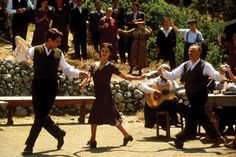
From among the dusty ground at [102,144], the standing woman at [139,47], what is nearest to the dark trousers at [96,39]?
the standing woman at [139,47]

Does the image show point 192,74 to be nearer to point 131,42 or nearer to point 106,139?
point 106,139

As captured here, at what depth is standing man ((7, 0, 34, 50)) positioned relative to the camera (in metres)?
16.2

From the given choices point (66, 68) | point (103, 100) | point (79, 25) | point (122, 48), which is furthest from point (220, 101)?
point (122, 48)

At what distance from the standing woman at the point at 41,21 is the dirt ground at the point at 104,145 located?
3311mm

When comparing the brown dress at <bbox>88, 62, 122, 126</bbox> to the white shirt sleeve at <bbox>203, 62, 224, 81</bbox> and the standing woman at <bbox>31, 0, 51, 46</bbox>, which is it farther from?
the standing woman at <bbox>31, 0, 51, 46</bbox>

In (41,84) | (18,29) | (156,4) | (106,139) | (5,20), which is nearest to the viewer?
(41,84)

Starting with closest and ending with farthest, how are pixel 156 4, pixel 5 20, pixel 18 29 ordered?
pixel 18 29, pixel 5 20, pixel 156 4

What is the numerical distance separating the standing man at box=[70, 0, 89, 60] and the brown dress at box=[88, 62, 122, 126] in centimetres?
678

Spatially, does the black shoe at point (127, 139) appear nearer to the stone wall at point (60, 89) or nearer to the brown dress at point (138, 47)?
the stone wall at point (60, 89)

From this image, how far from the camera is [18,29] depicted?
1659cm

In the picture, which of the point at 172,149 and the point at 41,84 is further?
the point at 172,149

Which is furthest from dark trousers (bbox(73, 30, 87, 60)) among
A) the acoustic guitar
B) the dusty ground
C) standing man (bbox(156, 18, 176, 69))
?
the acoustic guitar

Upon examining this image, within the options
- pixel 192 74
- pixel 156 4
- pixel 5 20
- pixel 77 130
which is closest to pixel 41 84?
pixel 192 74

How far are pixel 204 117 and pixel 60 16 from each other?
24.3 ft
